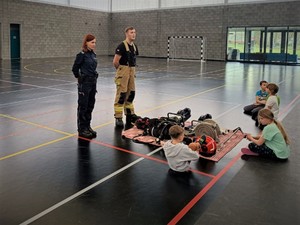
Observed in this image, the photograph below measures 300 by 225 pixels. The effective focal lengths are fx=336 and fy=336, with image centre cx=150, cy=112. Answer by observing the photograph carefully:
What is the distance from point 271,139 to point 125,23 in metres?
34.2

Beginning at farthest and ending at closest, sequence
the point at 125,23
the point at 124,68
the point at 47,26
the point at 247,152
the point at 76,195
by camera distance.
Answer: the point at 125,23, the point at 47,26, the point at 124,68, the point at 247,152, the point at 76,195

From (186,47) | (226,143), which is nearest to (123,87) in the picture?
(226,143)

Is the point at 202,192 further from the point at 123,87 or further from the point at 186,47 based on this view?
the point at 186,47

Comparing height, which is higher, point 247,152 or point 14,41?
point 14,41

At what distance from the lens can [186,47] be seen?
1326 inches

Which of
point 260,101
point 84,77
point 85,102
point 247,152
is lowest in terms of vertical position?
point 247,152

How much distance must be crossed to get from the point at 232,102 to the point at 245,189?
6.69m

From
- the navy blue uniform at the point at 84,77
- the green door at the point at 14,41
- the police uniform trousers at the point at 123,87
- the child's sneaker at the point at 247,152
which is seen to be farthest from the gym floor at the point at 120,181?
the green door at the point at 14,41

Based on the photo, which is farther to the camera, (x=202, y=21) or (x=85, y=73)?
(x=202, y=21)

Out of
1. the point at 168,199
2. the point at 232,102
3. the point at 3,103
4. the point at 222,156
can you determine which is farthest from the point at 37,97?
the point at 168,199

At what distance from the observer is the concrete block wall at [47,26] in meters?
28.8

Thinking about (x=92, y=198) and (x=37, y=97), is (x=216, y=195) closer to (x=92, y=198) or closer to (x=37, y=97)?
(x=92, y=198)

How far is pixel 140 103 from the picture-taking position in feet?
33.3

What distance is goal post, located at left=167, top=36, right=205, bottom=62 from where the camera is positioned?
3284cm
